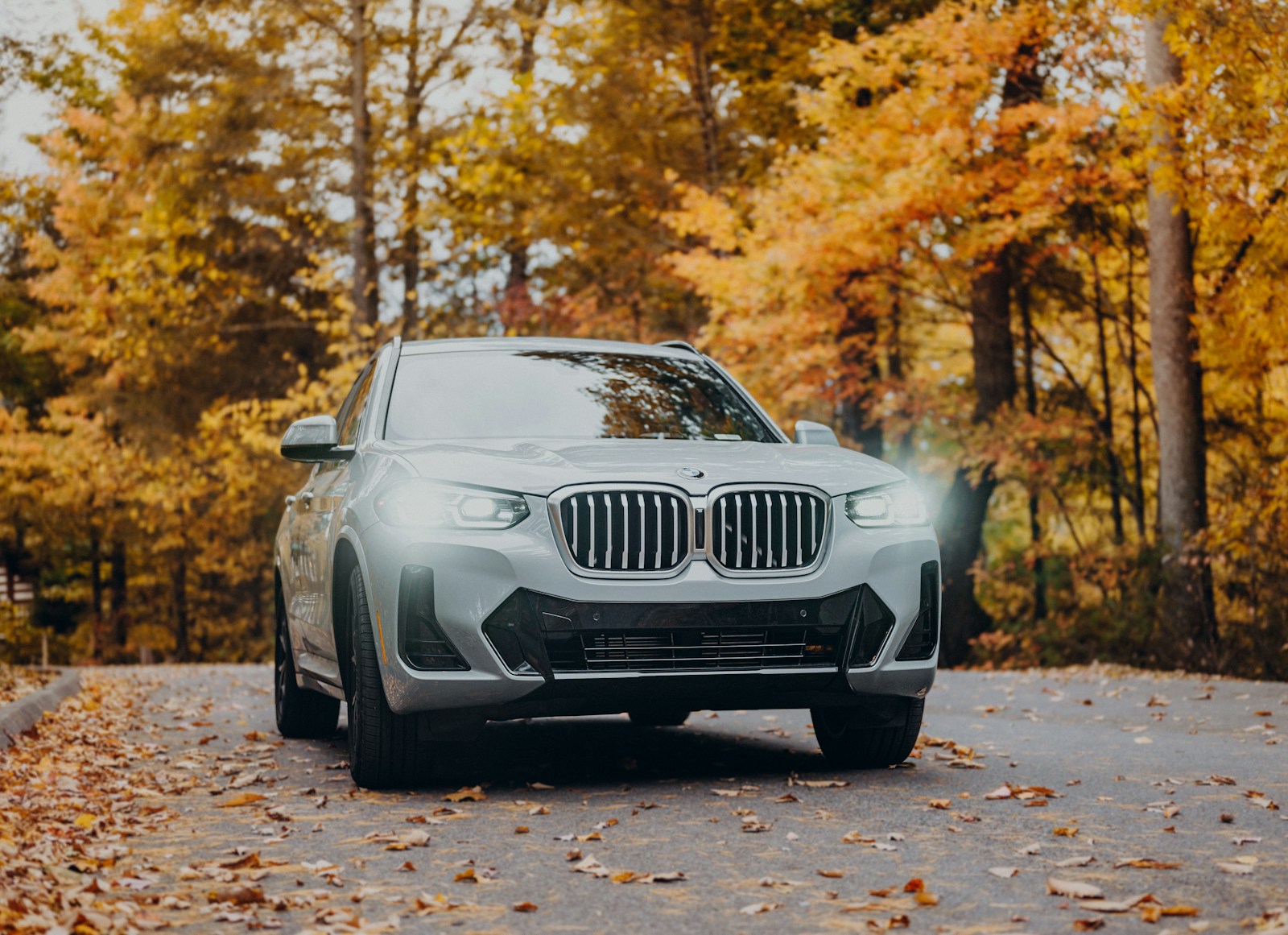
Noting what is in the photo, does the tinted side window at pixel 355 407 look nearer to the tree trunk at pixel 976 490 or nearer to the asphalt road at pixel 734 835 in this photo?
the asphalt road at pixel 734 835

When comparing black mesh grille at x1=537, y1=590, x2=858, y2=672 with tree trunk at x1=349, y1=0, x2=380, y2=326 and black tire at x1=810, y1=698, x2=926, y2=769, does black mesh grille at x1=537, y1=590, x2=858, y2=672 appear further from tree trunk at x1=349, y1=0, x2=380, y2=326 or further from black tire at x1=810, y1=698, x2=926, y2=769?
tree trunk at x1=349, y1=0, x2=380, y2=326

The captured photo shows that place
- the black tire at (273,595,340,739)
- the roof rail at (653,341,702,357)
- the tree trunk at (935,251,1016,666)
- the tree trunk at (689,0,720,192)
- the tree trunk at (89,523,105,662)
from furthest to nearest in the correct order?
1. the tree trunk at (89,523,105,662)
2. the tree trunk at (689,0,720,192)
3. the tree trunk at (935,251,1016,666)
4. the black tire at (273,595,340,739)
5. the roof rail at (653,341,702,357)

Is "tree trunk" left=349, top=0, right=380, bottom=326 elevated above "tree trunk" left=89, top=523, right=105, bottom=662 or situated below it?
above

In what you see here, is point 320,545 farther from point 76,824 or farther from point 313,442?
point 76,824

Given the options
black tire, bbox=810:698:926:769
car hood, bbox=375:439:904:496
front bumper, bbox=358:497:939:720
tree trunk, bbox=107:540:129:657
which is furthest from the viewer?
tree trunk, bbox=107:540:129:657

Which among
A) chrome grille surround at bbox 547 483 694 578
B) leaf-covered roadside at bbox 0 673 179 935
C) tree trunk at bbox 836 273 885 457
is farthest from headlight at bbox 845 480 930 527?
tree trunk at bbox 836 273 885 457

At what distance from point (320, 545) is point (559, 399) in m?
1.36

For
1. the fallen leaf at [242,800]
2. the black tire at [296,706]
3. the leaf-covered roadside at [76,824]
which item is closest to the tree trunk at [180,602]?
the leaf-covered roadside at [76,824]

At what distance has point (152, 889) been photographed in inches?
193

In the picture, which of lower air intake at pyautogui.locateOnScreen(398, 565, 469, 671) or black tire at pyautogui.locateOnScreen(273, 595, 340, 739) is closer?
lower air intake at pyautogui.locateOnScreen(398, 565, 469, 671)

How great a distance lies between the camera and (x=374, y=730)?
655cm

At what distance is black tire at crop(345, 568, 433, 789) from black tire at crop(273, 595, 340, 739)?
2359 millimetres

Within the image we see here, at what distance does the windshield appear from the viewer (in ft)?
24.1

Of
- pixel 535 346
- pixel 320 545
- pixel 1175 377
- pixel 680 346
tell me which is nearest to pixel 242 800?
pixel 320 545
